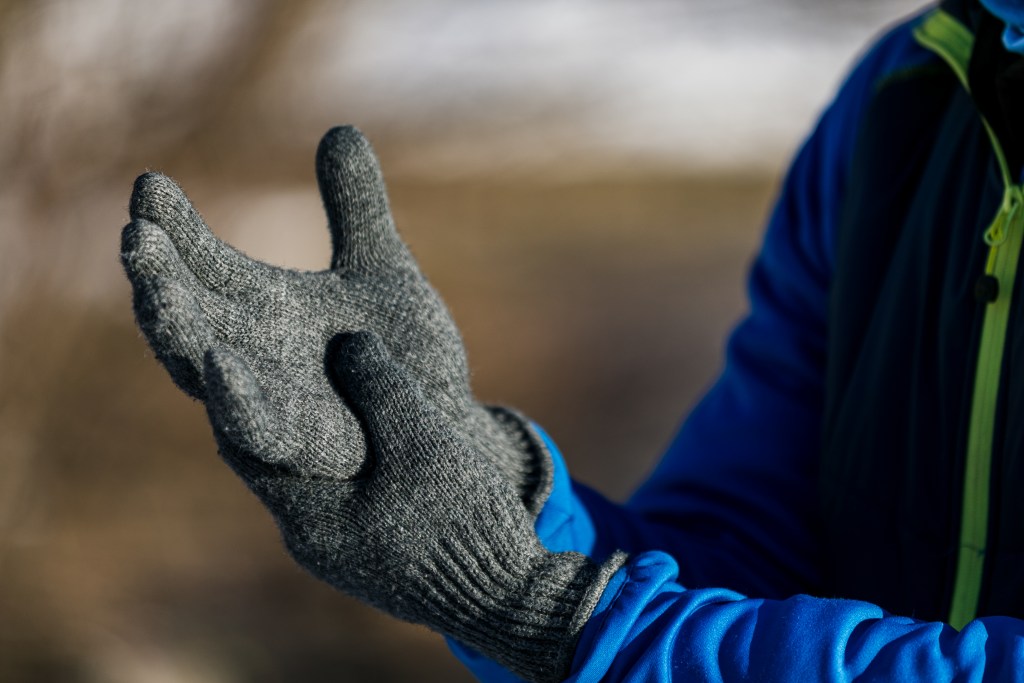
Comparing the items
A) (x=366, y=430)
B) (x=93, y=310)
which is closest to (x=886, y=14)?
(x=93, y=310)

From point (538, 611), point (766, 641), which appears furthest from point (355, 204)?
point (766, 641)

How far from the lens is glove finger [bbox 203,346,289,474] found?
0.70m

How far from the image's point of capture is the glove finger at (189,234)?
769 millimetres

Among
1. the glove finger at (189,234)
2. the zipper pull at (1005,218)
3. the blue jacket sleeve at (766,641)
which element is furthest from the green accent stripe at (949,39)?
the glove finger at (189,234)

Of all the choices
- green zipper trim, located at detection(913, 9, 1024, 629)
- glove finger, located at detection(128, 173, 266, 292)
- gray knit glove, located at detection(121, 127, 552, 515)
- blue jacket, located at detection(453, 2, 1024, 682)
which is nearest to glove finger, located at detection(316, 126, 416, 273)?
gray knit glove, located at detection(121, 127, 552, 515)

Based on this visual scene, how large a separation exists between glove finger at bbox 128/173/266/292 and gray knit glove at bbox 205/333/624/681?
0.10 metres

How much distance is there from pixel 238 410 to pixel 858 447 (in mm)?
628

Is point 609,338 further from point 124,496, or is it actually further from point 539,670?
point 539,670

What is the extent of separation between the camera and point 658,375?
2873mm

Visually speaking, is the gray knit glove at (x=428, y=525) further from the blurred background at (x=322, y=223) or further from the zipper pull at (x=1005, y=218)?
the blurred background at (x=322, y=223)

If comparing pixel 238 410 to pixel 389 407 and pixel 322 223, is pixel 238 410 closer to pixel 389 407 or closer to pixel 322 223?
pixel 389 407

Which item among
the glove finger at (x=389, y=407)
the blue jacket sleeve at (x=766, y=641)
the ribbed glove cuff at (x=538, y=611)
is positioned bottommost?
the blue jacket sleeve at (x=766, y=641)

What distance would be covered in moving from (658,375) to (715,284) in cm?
36

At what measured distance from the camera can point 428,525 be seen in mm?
809
